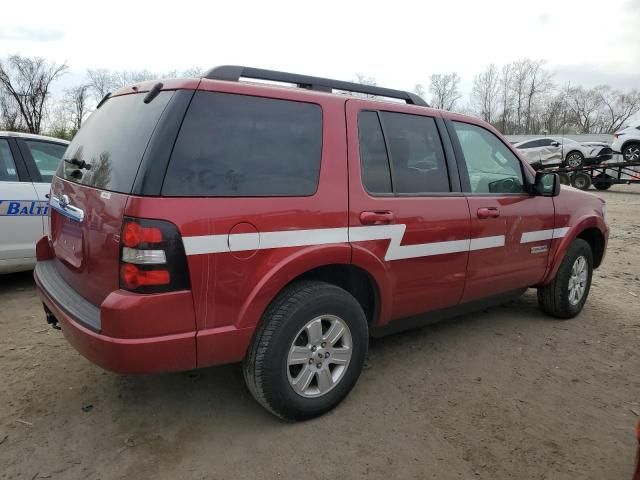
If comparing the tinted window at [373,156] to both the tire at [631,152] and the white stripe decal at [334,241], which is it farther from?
the tire at [631,152]

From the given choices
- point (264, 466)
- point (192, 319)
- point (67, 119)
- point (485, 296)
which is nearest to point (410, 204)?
point (485, 296)

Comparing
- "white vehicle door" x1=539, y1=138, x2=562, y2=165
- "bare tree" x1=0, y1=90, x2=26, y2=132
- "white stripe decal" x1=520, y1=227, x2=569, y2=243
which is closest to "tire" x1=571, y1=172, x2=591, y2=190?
"white vehicle door" x1=539, y1=138, x2=562, y2=165

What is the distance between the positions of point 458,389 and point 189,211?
2138mm

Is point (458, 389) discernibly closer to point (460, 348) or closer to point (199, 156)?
point (460, 348)

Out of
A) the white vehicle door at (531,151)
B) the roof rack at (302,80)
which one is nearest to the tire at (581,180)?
the white vehicle door at (531,151)

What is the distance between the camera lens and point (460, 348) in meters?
3.85

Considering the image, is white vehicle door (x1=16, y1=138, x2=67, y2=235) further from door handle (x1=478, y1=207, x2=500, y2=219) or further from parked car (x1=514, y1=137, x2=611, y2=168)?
parked car (x1=514, y1=137, x2=611, y2=168)

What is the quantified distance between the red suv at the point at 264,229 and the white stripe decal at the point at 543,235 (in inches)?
17.0

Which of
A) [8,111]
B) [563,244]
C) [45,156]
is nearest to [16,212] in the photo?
[45,156]

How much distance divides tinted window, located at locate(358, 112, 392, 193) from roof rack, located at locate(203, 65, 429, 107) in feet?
0.86

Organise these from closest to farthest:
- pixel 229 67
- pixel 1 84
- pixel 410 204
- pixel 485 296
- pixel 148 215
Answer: pixel 148 215 < pixel 229 67 < pixel 410 204 < pixel 485 296 < pixel 1 84

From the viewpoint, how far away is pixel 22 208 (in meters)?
4.75

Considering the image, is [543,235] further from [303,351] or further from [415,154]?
[303,351]

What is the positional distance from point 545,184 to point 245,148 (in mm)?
2646
